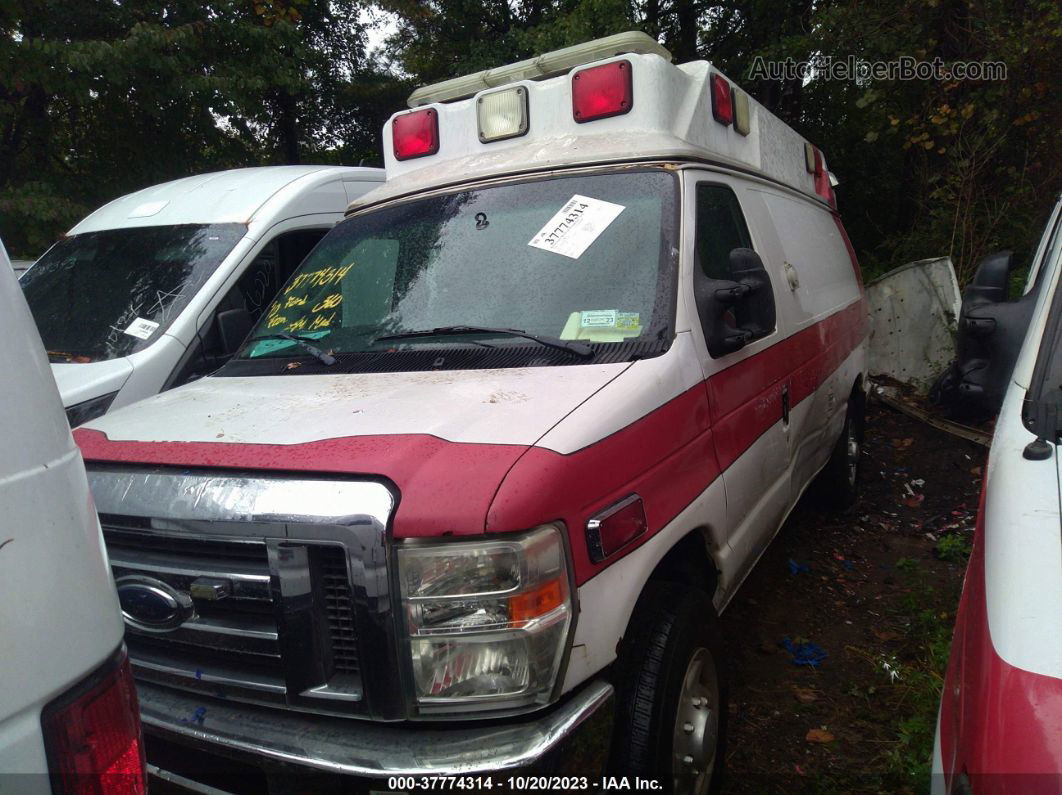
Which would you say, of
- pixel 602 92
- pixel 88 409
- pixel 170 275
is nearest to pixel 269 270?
pixel 170 275

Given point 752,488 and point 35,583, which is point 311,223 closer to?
point 752,488

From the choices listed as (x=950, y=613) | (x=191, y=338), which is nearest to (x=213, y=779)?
(x=191, y=338)

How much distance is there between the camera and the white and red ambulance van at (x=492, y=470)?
1.76 m

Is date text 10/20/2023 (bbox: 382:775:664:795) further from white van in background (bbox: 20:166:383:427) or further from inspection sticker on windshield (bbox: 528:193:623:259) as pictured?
white van in background (bbox: 20:166:383:427)

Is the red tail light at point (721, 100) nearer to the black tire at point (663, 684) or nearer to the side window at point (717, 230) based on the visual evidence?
the side window at point (717, 230)

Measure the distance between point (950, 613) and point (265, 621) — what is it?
335 centimetres

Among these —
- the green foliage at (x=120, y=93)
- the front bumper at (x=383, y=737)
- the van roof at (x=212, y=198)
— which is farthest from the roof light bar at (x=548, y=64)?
the green foliage at (x=120, y=93)

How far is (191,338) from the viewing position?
4.31 metres

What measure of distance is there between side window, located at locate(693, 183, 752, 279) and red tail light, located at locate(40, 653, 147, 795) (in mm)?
2167

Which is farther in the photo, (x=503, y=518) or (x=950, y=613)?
(x=950, y=613)

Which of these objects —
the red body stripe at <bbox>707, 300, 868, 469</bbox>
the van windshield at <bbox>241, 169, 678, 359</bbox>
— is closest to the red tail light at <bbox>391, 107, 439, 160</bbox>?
the van windshield at <bbox>241, 169, 678, 359</bbox>

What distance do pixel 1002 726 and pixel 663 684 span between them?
3.12 feet

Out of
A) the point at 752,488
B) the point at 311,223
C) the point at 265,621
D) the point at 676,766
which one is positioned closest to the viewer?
the point at 265,621

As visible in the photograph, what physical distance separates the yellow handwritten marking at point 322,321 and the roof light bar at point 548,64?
146 cm
